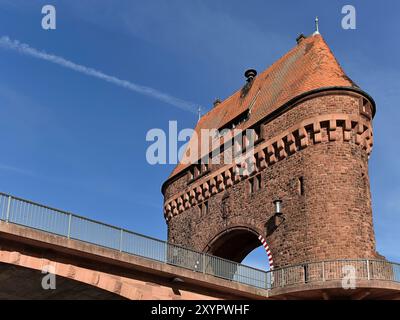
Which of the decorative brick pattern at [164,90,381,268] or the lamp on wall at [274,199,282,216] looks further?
the lamp on wall at [274,199,282,216]

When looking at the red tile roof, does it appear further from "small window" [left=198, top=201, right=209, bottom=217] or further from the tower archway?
the tower archway

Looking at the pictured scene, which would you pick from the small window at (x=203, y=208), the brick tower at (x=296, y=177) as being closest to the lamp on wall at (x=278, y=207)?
the brick tower at (x=296, y=177)

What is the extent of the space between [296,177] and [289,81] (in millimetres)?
6473

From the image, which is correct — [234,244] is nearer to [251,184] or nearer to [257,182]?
[251,184]

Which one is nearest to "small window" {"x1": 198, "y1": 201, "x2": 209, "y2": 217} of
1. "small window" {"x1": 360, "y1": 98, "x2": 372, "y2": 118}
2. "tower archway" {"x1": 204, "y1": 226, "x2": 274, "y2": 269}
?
"tower archway" {"x1": 204, "y1": 226, "x2": 274, "y2": 269}

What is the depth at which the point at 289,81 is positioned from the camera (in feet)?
112

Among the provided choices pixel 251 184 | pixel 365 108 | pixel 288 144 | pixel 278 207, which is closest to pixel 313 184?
pixel 278 207

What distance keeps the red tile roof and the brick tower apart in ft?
0.25

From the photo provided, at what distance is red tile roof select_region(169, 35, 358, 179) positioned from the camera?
31578mm
